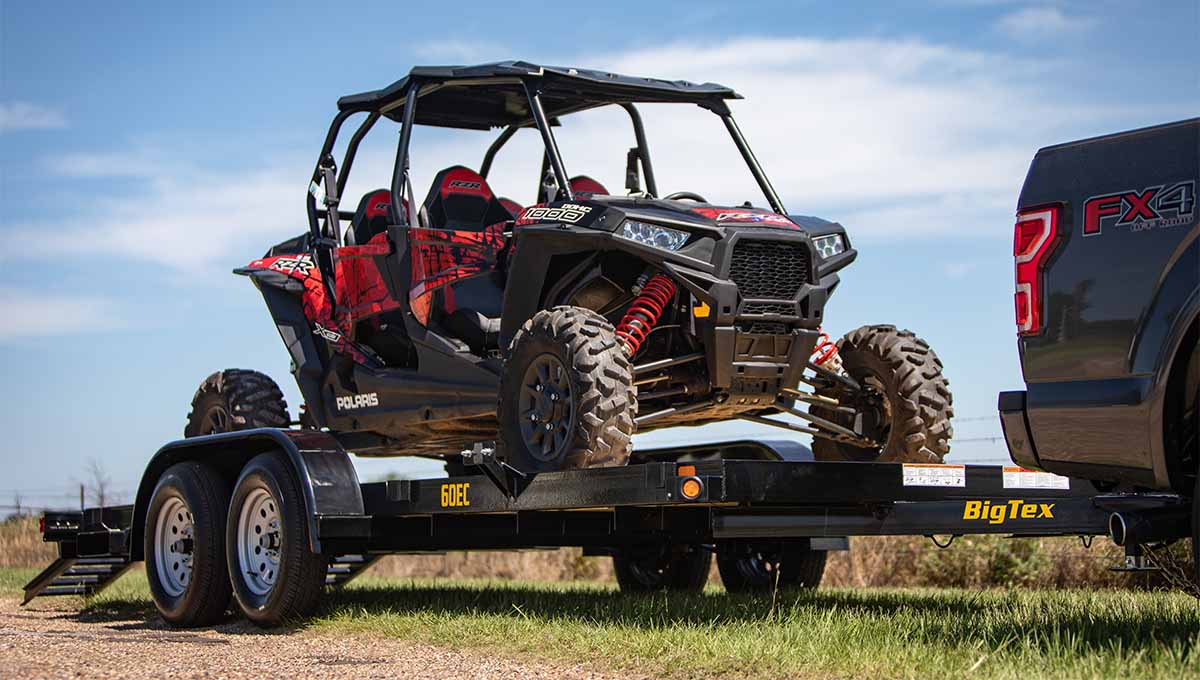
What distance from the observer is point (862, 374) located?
8.75 metres

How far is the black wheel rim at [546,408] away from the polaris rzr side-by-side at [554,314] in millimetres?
12

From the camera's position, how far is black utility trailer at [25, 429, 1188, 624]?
21.6ft

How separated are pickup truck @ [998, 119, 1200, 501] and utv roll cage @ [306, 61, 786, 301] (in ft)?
11.3

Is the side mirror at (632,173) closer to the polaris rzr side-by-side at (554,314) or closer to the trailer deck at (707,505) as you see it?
the polaris rzr side-by-side at (554,314)

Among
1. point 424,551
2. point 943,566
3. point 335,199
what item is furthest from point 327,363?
point 943,566

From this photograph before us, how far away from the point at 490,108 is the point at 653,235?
3.12 meters

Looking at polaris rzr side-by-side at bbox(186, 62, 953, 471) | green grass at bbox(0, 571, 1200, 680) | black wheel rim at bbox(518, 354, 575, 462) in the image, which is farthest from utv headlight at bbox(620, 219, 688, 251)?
green grass at bbox(0, 571, 1200, 680)

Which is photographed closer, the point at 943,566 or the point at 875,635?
the point at 875,635

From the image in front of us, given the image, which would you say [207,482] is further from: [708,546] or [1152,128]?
[1152,128]

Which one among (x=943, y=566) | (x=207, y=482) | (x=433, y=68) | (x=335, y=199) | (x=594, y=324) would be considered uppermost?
(x=433, y=68)

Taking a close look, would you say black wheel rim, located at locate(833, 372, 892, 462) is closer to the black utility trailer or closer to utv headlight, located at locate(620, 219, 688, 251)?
the black utility trailer

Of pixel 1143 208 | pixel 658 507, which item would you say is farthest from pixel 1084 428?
pixel 658 507

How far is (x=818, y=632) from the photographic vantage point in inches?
251

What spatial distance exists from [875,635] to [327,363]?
16.8 ft
